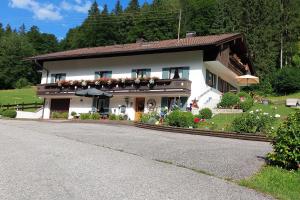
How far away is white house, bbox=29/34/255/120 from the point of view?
2889 cm

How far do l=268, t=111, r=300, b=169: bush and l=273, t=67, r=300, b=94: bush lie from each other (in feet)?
136

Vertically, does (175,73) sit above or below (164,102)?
above

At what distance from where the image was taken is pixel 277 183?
8258 millimetres

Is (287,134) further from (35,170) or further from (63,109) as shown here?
(63,109)

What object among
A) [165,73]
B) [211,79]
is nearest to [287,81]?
[211,79]

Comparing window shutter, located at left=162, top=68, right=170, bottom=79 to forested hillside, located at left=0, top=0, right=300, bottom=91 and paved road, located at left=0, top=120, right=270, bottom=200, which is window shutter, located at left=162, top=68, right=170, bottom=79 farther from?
forested hillside, located at left=0, top=0, right=300, bottom=91

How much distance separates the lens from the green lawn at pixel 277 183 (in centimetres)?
755

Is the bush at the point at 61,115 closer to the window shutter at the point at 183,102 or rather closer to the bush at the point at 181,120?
the window shutter at the point at 183,102

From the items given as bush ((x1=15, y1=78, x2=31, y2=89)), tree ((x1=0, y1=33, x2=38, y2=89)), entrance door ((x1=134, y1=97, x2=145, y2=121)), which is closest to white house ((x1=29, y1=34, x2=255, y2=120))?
entrance door ((x1=134, y1=97, x2=145, y2=121))

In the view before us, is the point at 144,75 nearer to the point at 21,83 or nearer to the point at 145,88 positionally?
the point at 145,88

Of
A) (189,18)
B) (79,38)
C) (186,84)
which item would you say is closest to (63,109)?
(186,84)

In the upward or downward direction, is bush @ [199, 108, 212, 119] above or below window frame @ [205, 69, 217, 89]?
below

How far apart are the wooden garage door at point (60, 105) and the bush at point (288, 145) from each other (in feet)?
86.5

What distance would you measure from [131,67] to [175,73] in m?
3.86
